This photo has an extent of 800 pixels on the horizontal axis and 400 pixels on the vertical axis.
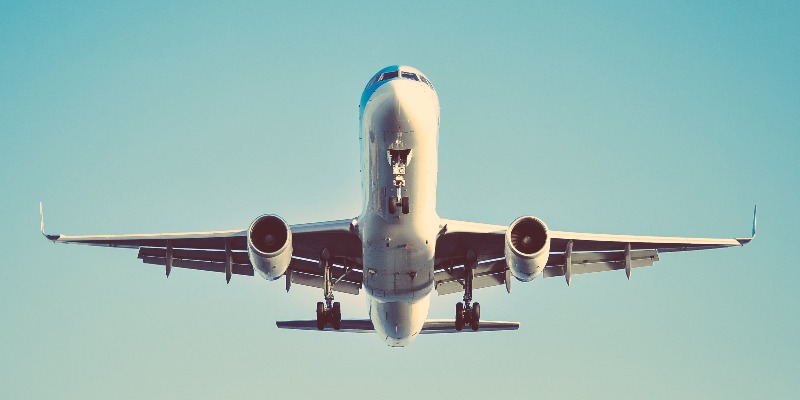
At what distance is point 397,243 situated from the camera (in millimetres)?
24781

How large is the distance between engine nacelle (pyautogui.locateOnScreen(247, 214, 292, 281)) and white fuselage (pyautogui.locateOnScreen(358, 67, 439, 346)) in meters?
2.14

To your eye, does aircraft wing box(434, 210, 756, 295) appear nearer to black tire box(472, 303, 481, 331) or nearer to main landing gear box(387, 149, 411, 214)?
black tire box(472, 303, 481, 331)

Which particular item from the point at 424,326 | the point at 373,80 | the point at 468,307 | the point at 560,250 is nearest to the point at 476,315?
the point at 468,307

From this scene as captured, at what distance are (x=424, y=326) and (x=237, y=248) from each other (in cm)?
669

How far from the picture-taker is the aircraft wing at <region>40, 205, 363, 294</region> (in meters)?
27.0

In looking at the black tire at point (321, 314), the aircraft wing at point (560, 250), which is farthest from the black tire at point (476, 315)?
the black tire at point (321, 314)

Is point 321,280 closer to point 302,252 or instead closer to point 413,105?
point 302,252

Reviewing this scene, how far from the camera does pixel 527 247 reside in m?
25.2

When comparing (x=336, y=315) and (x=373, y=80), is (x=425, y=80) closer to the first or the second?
(x=373, y=80)

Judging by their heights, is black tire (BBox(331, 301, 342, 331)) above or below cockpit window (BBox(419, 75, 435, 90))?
below

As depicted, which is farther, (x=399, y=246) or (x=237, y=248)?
(x=237, y=248)

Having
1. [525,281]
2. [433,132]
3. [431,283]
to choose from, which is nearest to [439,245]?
[431,283]

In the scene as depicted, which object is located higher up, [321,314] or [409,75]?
[409,75]

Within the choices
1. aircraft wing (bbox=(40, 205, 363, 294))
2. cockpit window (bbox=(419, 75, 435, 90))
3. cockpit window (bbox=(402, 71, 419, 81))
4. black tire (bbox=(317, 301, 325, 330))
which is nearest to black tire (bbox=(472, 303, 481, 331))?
aircraft wing (bbox=(40, 205, 363, 294))
